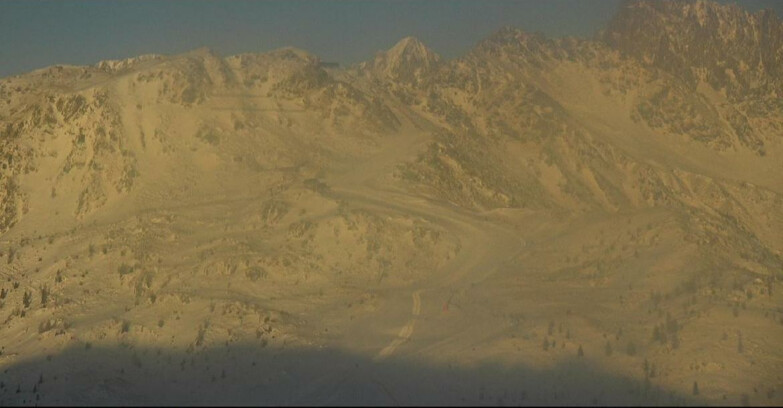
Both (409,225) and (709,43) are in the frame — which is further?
(709,43)

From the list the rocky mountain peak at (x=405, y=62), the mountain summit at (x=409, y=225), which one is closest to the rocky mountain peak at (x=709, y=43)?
the mountain summit at (x=409, y=225)

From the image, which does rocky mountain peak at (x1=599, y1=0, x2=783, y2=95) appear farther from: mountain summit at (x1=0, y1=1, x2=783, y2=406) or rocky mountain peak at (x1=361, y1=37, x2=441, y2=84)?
rocky mountain peak at (x1=361, y1=37, x2=441, y2=84)

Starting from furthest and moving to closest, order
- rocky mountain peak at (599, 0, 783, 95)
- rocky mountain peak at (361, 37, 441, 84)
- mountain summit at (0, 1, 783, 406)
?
rocky mountain peak at (361, 37, 441, 84) < rocky mountain peak at (599, 0, 783, 95) < mountain summit at (0, 1, 783, 406)

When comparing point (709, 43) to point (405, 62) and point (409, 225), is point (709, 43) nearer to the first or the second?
point (405, 62)

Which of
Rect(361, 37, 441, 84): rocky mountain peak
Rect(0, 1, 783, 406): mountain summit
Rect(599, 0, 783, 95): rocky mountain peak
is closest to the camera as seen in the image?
Rect(0, 1, 783, 406): mountain summit

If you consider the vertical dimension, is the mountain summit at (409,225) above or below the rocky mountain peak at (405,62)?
below

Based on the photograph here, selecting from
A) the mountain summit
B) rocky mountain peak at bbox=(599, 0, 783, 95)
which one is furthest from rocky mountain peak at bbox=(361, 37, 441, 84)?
rocky mountain peak at bbox=(599, 0, 783, 95)

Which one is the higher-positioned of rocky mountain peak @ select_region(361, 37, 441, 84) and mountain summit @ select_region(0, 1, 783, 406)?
rocky mountain peak @ select_region(361, 37, 441, 84)

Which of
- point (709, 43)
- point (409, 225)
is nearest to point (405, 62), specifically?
point (709, 43)

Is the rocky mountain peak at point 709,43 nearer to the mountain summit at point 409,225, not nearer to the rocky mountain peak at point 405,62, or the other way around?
the mountain summit at point 409,225

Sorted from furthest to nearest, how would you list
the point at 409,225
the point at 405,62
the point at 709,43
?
the point at 405,62 < the point at 709,43 < the point at 409,225

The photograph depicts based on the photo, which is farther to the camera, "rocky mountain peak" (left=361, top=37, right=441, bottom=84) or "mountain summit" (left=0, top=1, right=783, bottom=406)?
"rocky mountain peak" (left=361, top=37, right=441, bottom=84)
